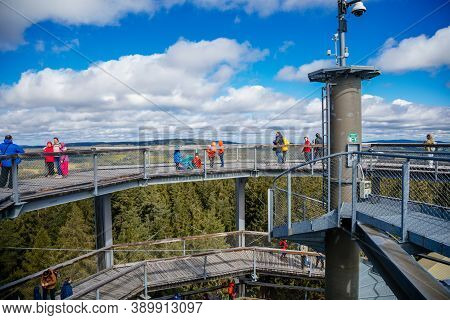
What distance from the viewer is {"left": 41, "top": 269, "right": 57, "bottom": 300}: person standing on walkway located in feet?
33.9

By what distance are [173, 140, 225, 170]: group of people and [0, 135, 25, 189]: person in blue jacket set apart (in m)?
6.51

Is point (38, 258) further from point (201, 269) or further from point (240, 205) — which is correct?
point (201, 269)

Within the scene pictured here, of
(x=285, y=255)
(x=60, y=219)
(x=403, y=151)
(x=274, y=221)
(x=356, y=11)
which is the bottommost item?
(x=60, y=219)

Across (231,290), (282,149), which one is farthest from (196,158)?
(231,290)

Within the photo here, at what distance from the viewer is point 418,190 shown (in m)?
6.84

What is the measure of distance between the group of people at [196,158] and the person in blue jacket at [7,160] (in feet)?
21.4

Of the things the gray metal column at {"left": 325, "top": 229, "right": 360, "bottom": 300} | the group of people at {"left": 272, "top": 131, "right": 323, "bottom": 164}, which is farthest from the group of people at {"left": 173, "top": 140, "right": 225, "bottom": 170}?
the gray metal column at {"left": 325, "top": 229, "right": 360, "bottom": 300}

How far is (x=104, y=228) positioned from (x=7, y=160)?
661 cm

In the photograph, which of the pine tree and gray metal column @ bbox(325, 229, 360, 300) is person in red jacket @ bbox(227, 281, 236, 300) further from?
the pine tree
